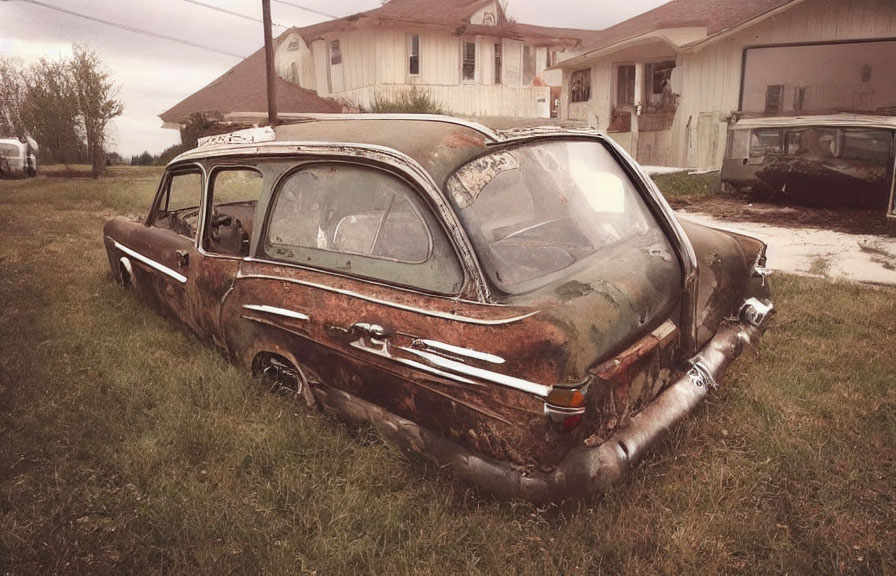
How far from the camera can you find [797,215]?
991 cm

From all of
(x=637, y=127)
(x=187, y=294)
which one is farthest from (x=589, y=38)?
(x=187, y=294)

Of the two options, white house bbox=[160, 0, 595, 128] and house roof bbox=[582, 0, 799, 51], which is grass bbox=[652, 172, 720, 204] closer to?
house roof bbox=[582, 0, 799, 51]

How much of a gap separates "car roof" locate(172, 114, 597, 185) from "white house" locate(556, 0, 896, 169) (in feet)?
45.6

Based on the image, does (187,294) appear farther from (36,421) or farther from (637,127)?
(637,127)

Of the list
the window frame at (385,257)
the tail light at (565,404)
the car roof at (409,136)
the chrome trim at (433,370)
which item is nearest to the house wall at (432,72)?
the car roof at (409,136)

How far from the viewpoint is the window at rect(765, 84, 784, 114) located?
1734 centimetres

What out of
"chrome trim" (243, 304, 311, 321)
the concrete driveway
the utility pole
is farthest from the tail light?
the utility pole

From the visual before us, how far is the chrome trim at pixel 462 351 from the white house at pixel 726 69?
1468cm

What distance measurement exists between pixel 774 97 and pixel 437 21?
1206 centimetres

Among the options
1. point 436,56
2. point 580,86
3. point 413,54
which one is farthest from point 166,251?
point 436,56

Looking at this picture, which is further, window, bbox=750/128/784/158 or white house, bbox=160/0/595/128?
white house, bbox=160/0/595/128

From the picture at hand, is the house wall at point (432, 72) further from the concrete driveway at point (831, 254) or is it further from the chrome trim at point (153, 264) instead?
the chrome trim at point (153, 264)

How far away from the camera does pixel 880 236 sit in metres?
8.16

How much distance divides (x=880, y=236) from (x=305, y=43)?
2386 cm
